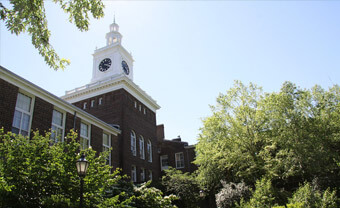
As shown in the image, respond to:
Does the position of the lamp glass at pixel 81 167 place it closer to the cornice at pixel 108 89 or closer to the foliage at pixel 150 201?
the foliage at pixel 150 201

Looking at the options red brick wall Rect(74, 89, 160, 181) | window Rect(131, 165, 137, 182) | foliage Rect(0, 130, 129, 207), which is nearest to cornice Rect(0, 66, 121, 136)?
foliage Rect(0, 130, 129, 207)

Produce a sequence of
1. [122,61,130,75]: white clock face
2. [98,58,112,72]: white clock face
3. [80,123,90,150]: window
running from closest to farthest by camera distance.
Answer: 1. [80,123,90,150]: window
2. [98,58,112,72]: white clock face
3. [122,61,130,75]: white clock face

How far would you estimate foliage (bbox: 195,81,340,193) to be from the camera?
18.4 m

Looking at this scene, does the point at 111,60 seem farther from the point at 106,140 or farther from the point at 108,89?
the point at 106,140

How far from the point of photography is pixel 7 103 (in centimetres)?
1346

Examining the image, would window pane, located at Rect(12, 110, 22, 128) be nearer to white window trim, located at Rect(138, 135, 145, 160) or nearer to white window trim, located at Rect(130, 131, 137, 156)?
white window trim, located at Rect(130, 131, 137, 156)

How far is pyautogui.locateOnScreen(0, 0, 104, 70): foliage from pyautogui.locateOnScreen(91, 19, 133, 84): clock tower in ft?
Answer: 78.2

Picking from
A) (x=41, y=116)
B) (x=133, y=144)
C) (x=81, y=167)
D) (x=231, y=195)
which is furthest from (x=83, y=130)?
(x=231, y=195)

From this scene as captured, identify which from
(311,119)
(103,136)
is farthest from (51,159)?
(311,119)

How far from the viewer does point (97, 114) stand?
2916 centimetres

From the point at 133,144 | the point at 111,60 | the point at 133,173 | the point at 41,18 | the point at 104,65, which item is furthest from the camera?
the point at 104,65

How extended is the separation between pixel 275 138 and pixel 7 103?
18.3m

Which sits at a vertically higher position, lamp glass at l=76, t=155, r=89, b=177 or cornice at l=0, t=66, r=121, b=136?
cornice at l=0, t=66, r=121, b=136

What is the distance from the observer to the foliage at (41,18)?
6.77m
